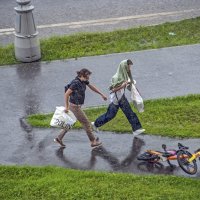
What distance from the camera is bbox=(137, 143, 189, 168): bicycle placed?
9500 mm

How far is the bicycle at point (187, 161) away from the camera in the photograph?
9.30 metres

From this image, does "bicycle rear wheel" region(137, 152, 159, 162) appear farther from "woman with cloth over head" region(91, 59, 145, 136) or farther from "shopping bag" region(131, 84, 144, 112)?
"shopping bag" region(131, 84, 144, 112)

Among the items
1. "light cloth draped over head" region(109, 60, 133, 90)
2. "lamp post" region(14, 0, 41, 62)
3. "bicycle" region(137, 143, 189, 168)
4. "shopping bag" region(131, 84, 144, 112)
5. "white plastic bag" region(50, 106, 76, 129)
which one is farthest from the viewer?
"lamp post" region(14, 0, 41, 62)

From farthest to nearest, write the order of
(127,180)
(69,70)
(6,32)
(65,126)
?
1. (6,32)
2. (69,70)
3. (65,126)
4. (127,180)

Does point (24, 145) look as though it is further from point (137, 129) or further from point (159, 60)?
point (159, 60)

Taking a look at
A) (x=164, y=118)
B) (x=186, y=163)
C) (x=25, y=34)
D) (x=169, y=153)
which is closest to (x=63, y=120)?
(x=169, y=153)

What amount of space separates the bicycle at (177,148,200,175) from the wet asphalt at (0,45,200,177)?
0.14 meters

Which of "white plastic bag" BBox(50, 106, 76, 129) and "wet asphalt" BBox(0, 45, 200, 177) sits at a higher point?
"white plastic bag" BBox(50, 106, 76, 129)

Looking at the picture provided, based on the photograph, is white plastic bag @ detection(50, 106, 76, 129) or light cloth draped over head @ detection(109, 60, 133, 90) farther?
light cloth draped over head @ detection(109, 60, 133, 90)

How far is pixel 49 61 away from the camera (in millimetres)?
13914

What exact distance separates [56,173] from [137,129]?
1798mm

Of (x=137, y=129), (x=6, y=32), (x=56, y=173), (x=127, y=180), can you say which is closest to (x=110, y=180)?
(x=127, y=180)

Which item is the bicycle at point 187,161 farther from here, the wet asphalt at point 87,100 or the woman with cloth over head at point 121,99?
the woman with cloth over head at point 121,99

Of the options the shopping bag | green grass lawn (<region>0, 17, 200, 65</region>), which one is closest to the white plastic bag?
the shopping bag
